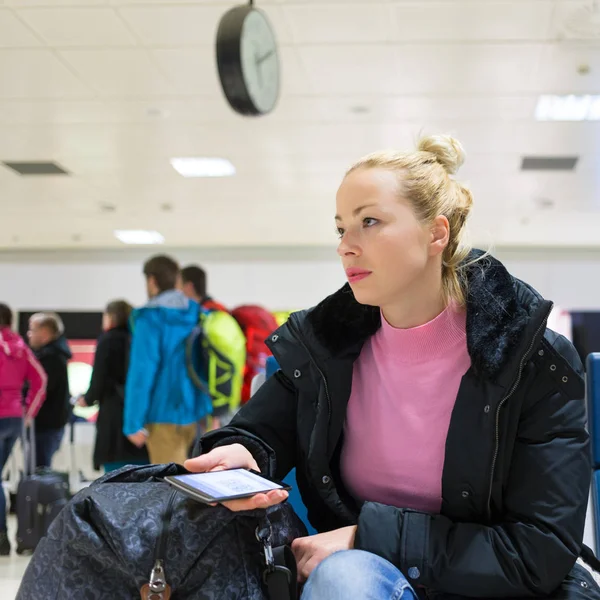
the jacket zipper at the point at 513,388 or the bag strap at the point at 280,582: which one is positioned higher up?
the jacket zipper at the point at 513,388

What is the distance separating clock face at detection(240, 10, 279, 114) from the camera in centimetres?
364

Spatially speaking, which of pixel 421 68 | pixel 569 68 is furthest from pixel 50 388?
pixel 569 68

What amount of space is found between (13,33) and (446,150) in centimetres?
406

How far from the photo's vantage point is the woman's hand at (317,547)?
4.44ft

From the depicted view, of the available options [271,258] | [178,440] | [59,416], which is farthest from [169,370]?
[271,258]

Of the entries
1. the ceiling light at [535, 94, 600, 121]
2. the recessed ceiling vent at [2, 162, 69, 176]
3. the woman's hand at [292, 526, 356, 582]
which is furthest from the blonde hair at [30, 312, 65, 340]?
the woman's hand at [292, 526, 356, 582]

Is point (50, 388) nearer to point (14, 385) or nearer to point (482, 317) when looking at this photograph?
point (14, 385)

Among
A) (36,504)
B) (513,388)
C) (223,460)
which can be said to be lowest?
(36,504)

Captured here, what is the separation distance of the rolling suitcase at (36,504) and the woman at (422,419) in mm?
3129

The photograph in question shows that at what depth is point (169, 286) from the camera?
14.7 feet

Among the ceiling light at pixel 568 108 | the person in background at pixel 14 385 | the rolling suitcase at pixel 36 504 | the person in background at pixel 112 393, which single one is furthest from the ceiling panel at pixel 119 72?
the ceiling light at pixel 568 108

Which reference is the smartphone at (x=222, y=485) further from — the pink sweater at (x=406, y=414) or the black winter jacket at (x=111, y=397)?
the black winter jacket at (x=111, y=397)

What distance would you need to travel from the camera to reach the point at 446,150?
1.69m

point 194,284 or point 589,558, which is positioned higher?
point 194,284
